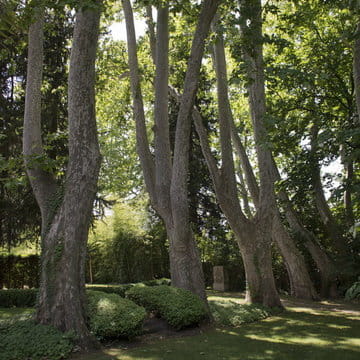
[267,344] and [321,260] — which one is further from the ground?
[321,260]

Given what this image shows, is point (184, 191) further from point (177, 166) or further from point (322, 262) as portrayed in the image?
point (322, 262)

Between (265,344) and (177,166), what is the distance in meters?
4.72

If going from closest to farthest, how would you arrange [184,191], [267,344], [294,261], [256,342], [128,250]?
1. [267,344]
2. [256,342]
3. [184,191]
4. [294,261]
5. [128,250]

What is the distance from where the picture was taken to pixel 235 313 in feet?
36.0

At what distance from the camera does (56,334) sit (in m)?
7.20

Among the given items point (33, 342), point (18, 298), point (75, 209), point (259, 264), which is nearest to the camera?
point (33, 342)

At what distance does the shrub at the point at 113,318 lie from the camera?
7.78 meters

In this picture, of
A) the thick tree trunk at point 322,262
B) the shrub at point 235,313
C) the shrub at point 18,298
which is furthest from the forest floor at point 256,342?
the shrub at point 18,298

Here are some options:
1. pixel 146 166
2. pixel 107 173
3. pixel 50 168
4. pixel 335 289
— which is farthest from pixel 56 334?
pixel 107 173

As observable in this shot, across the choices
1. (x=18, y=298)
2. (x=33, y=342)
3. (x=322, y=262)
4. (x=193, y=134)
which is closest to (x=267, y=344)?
(x=33, y=342)

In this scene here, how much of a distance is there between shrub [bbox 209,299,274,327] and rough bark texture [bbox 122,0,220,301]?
2.55ft

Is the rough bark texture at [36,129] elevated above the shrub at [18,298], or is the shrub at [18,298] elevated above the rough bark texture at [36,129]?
the rough bark texture at [36,129]

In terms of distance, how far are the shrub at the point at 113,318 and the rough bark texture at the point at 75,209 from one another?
0.99 feet

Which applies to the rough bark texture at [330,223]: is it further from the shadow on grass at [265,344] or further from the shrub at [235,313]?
the shadow on grass at [265,344]
